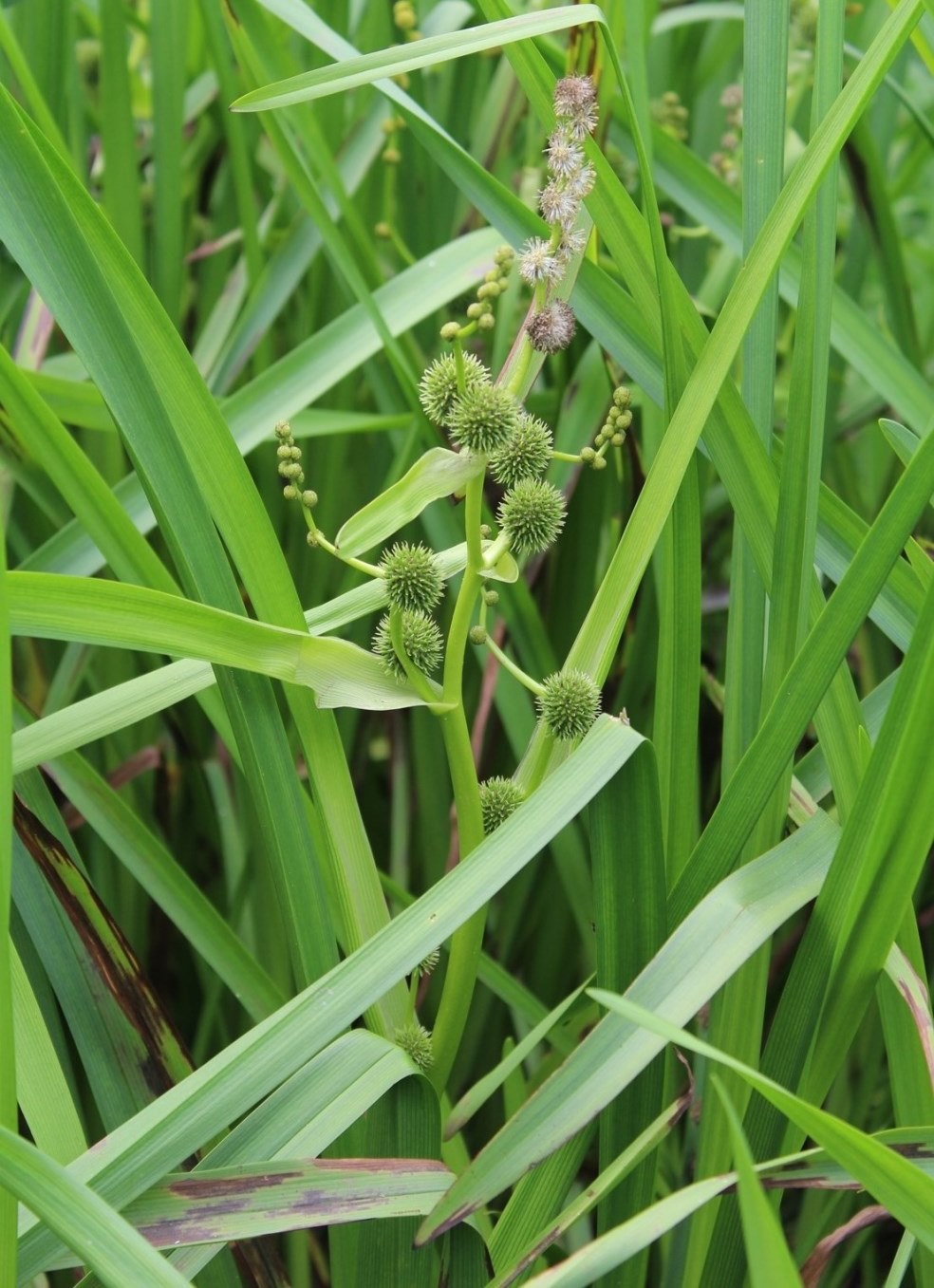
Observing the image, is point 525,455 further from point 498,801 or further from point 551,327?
point 498,801

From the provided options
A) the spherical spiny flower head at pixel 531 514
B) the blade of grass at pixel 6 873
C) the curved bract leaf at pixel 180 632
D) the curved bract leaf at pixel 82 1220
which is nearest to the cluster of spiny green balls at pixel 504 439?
the spherical spiny flower head at pixel 531 514

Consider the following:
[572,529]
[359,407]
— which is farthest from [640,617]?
[359,407]

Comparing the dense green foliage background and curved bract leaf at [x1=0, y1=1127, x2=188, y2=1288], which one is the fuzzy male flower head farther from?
curved bract leaf at [x1=0, y1=1127, x2=188, y2=1288]

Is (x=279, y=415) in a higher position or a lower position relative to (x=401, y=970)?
higher

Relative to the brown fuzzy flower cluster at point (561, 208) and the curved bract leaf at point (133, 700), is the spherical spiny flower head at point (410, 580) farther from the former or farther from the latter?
the brown fuzzy flower cluster at point (561, 208)

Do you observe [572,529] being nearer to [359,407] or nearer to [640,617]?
Result: [640,617]
